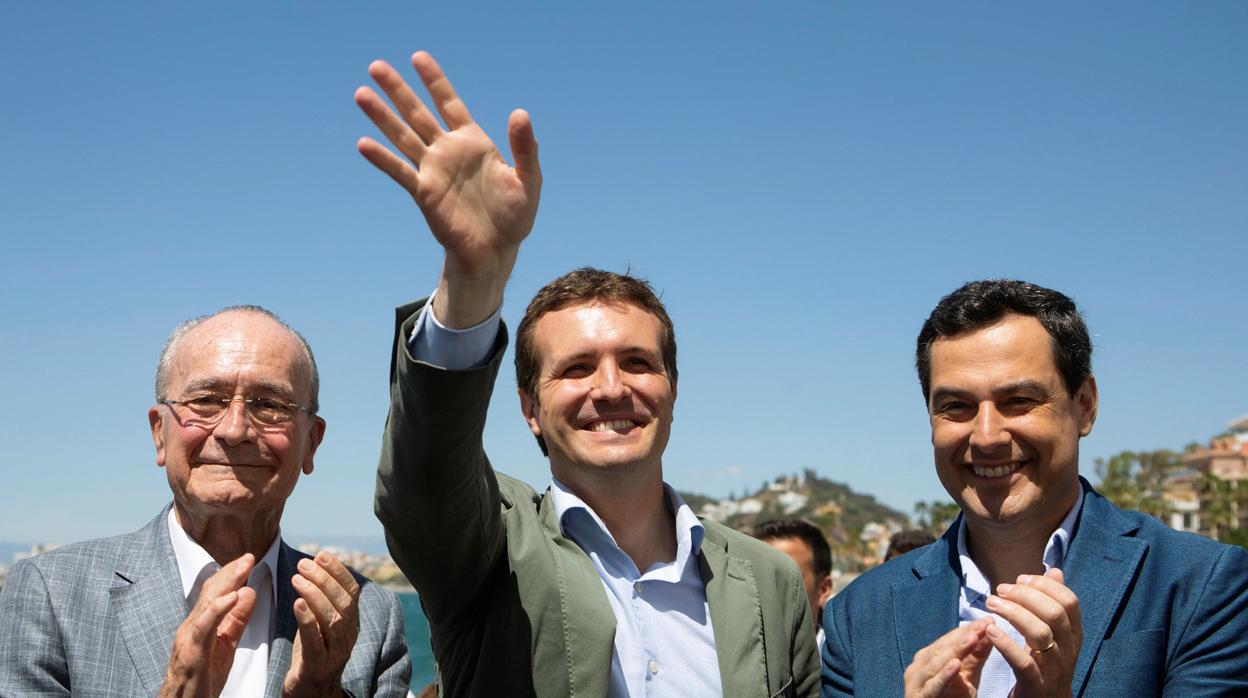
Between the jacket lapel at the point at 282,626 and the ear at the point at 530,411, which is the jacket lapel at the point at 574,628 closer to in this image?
the ear at the point at 530,411

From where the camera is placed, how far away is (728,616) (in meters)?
4.04

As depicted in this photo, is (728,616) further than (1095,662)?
Yes

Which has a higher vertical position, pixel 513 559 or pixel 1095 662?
pixel 513 559

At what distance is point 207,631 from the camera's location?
10.7 ft

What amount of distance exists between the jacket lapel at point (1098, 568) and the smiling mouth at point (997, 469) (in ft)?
1.10

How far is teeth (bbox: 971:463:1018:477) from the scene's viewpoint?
3.96 metres

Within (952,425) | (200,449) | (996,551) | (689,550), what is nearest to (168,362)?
(200,449)

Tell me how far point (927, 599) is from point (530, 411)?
1577mm

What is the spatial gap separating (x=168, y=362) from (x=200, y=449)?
0.38 m

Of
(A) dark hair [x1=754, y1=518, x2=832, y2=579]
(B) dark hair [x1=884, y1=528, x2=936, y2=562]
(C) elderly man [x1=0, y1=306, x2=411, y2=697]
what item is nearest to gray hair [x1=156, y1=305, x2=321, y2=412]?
(C) elderly man [x1=0, y1=306, x2=411, y2=697]

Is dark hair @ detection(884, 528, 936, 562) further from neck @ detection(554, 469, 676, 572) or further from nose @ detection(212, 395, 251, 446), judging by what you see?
nose @ detection(212, 395, 251, 446)

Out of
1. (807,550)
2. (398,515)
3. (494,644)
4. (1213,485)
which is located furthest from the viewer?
(1213,485)

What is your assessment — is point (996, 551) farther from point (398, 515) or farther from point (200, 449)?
point (200, 449)

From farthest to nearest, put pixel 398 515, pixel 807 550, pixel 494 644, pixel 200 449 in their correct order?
pixel 807 550 < pixel 200 449 < pixel 494 644 < pixel 398 515
